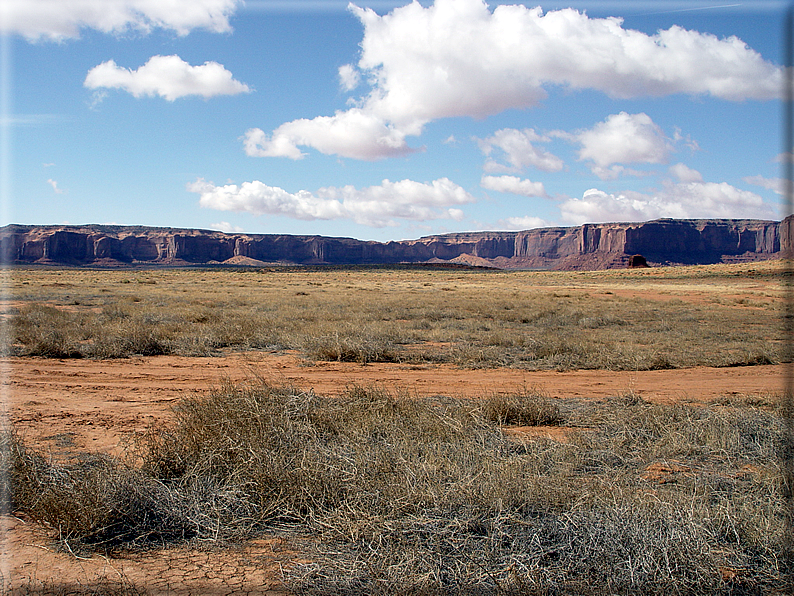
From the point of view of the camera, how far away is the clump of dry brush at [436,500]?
11.3 ft

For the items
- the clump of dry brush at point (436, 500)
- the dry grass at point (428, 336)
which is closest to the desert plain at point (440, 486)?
the clump of dry brush at point (436, 500)

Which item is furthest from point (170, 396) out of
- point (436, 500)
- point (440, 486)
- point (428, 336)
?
point (428, 336)

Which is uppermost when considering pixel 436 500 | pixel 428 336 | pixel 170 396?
pixel 436 500

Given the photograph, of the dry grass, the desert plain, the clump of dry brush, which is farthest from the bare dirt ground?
the dry grass

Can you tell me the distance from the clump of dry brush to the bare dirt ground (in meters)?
0.23

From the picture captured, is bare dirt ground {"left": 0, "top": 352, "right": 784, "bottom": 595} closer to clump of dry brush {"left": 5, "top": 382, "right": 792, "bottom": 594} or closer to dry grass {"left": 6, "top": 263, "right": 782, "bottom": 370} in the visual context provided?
clump of dry brush {"left": 5, "top": 382, "right": 792, "bottom": 594}

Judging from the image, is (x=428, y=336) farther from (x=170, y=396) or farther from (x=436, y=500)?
(x=436, y=500)

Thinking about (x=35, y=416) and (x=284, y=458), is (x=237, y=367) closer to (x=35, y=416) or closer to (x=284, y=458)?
(x=35, y=416)

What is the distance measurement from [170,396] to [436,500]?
654 cm

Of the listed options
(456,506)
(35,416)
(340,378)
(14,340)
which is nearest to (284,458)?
(456,506)

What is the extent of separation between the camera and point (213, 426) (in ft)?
17.4

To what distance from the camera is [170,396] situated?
29.6 ft

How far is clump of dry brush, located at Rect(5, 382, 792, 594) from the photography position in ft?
11.3

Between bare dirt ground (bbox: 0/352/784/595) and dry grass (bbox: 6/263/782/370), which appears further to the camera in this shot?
dry grass (bbox: 6/263/782/370)
